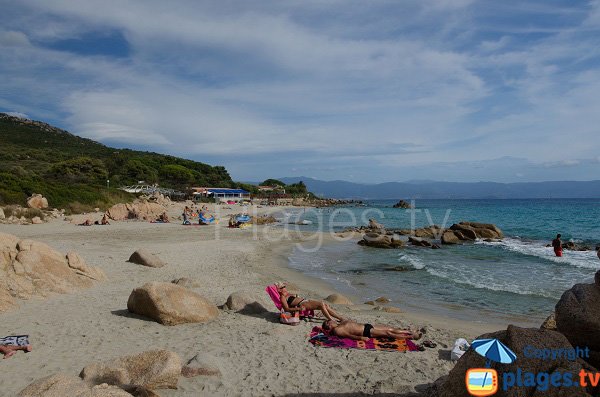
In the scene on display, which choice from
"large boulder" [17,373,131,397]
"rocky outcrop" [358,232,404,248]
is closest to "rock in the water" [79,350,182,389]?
"large boulder" [17,373,131,397]

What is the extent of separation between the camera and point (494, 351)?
3.33m

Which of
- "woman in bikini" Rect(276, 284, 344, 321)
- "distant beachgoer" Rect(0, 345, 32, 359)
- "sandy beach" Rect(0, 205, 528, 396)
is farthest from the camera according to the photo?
"woman in bikini" Rect(276, 284, 344, 321)

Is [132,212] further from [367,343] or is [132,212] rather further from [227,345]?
[367,343]

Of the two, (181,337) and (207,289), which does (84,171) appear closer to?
(207,289)

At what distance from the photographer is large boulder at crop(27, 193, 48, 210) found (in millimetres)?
30133

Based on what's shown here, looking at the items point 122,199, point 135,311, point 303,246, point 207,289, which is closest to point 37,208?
point 122,199

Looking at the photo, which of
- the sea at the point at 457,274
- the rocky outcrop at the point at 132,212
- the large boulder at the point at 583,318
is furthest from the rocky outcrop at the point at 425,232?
the large boulder at the point at 583,318

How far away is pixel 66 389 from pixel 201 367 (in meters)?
1.90

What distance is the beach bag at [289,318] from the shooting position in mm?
8297

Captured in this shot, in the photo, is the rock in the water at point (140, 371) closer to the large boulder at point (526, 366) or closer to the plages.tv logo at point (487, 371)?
the large boulder at point (526, 366)

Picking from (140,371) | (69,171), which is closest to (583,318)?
(140,371)

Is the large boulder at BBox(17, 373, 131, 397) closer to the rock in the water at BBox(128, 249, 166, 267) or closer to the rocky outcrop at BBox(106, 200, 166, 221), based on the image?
the rock in the water at BBox(128, 249, 166, 267)

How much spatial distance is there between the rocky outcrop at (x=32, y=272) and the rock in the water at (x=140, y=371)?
4.50m

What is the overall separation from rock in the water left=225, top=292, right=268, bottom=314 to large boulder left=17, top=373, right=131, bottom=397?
4.80 meters
